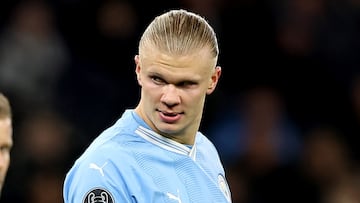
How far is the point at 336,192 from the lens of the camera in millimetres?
8789

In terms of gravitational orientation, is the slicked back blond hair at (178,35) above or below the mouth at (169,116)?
above

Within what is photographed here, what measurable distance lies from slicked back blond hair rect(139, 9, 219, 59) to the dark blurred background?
3.63 meters

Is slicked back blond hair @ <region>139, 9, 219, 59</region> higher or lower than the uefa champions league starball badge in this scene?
higher

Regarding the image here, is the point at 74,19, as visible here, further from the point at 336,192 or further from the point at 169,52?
the point at 169,52

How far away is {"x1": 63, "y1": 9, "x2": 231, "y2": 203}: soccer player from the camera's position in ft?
14.4

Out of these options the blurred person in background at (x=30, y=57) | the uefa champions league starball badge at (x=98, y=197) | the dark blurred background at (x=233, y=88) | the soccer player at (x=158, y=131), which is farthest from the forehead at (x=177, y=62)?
the blurred person in background at (x=30, y=57)

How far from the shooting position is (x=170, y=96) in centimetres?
448

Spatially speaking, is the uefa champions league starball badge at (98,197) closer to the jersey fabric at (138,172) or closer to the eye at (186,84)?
the jersey fabric at (138,172)

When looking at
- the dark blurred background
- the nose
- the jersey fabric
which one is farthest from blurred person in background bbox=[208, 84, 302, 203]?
the nose

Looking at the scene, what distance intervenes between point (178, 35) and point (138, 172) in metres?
0.58

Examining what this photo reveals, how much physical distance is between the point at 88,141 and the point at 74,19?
137 centimetres

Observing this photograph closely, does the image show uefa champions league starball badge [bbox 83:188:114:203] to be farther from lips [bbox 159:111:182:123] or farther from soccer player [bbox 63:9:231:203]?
lips [bbox 159:111:182:123]

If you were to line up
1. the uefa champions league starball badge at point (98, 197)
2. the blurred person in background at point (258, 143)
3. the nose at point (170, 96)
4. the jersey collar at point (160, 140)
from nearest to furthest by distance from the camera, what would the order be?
the uefa champions league starball badge at point (98, 197), the nose at point (170, 96), the jersey collar at point (160, 140), the blurred person in background at point (258, 143)

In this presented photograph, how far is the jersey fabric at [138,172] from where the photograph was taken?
14.2 feet
